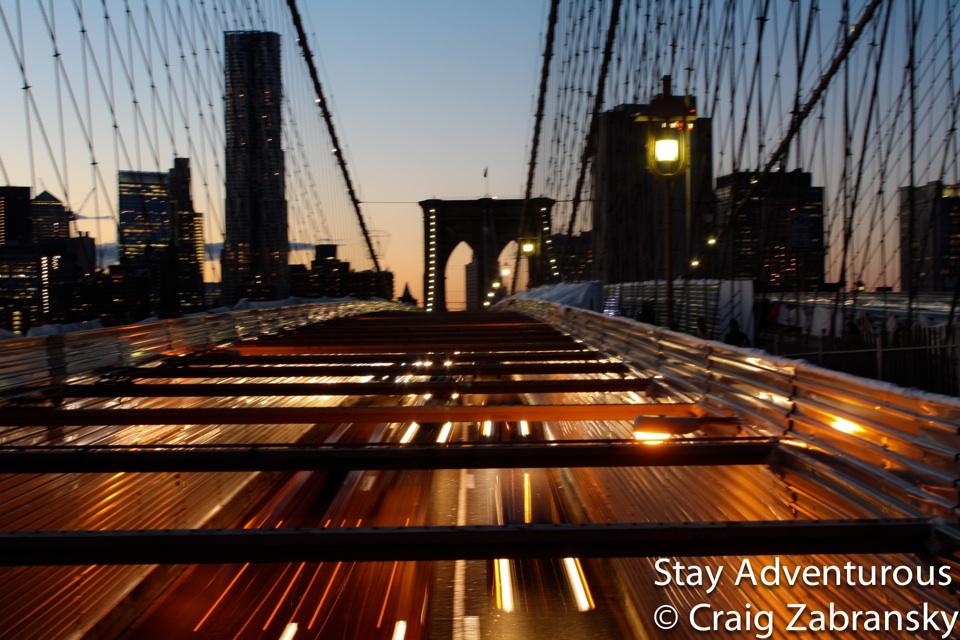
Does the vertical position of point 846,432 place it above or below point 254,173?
below

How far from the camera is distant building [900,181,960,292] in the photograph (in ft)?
30.9

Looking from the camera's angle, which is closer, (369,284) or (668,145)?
(668,145)

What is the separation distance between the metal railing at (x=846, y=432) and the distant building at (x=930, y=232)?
6.33 m

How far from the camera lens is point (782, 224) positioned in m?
11.9

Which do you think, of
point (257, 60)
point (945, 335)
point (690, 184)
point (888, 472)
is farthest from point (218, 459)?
point (257, 60)

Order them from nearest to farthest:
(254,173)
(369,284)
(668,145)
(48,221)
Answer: (48,221) → (668,145) → (254,173) → (369,284)

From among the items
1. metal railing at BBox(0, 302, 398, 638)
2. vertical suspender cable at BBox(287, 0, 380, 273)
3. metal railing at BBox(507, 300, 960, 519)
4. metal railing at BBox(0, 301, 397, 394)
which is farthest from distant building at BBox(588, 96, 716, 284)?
metal railing at BBox(507, 300, 960, 519)

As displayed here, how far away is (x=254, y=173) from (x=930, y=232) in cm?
1402

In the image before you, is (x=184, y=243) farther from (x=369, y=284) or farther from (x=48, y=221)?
(x=369, y=284)

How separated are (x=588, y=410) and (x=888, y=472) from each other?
79.5 inches

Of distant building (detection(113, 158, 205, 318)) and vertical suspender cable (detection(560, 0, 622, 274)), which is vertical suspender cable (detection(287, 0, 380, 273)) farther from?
distant building (detection(113, 158, 205, 318))

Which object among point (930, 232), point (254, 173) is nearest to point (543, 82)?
point (254, 173)

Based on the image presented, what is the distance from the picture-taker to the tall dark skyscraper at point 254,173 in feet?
53.5

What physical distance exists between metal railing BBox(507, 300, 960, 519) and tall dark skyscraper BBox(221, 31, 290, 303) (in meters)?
12.2
